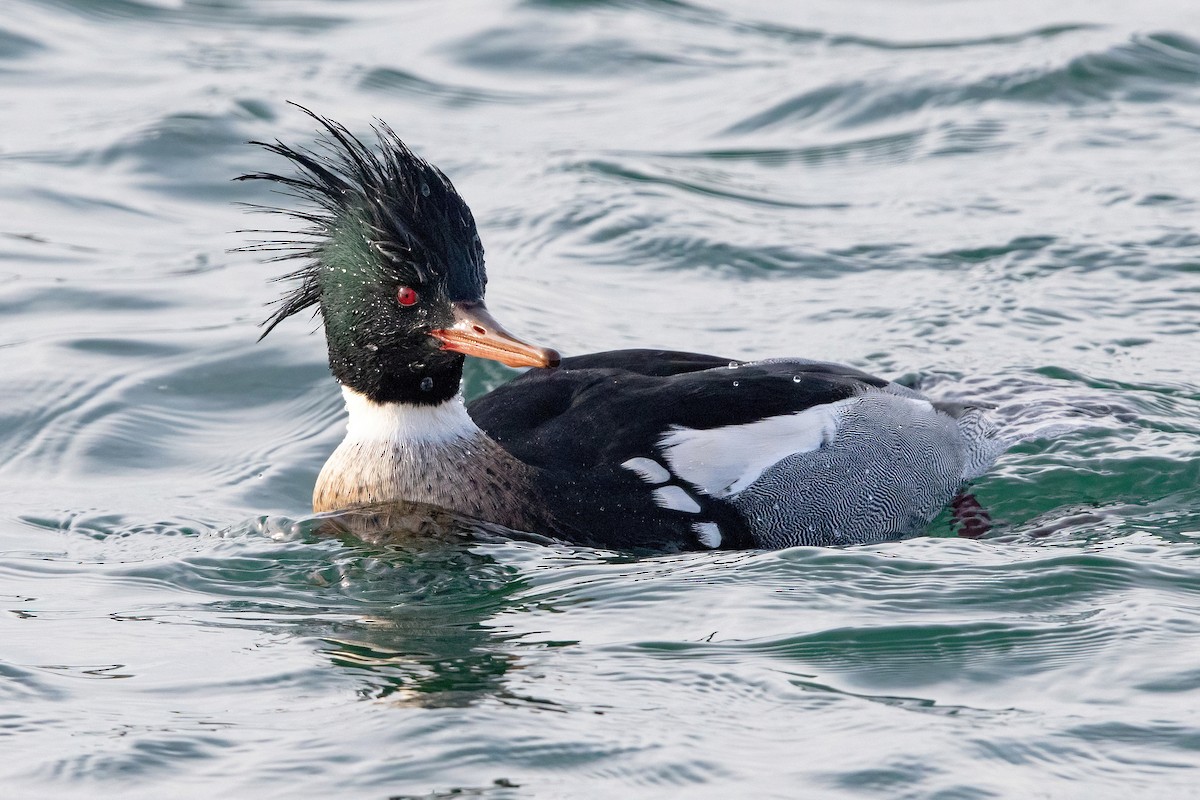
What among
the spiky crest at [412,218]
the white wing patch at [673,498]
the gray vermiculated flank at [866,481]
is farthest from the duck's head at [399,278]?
the gray vermiculated flank at [866,481]

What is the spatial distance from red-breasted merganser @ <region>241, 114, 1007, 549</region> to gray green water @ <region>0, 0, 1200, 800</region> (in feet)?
0.65

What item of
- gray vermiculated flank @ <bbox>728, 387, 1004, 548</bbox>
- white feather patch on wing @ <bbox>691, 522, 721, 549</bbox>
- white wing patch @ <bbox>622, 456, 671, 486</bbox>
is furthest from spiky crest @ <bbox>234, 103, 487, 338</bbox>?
gray vermiculated flank @ <bbox>728, 387, 1004, 548</bbox>

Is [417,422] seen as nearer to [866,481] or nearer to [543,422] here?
[543,422]

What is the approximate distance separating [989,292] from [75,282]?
5078 millimetres

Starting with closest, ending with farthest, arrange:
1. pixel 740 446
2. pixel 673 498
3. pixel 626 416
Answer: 1. pixel 673 498
2. pixel 626 416
3. pixel 740 446

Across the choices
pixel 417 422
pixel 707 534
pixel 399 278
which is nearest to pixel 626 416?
pixel 707 534

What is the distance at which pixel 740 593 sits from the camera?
545 cm

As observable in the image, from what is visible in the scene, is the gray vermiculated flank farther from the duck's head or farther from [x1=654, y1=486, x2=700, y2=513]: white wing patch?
the duck's head

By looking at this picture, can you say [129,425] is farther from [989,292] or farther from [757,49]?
[757,49]

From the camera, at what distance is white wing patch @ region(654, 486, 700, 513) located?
5.82 metres

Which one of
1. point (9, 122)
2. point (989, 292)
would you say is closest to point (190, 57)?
point (9, 122)

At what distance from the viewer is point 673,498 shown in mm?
5832

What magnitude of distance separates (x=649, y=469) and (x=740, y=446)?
41cm

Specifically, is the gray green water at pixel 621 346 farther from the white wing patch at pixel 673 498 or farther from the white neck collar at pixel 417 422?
the white neck collar at pixel 417 422
